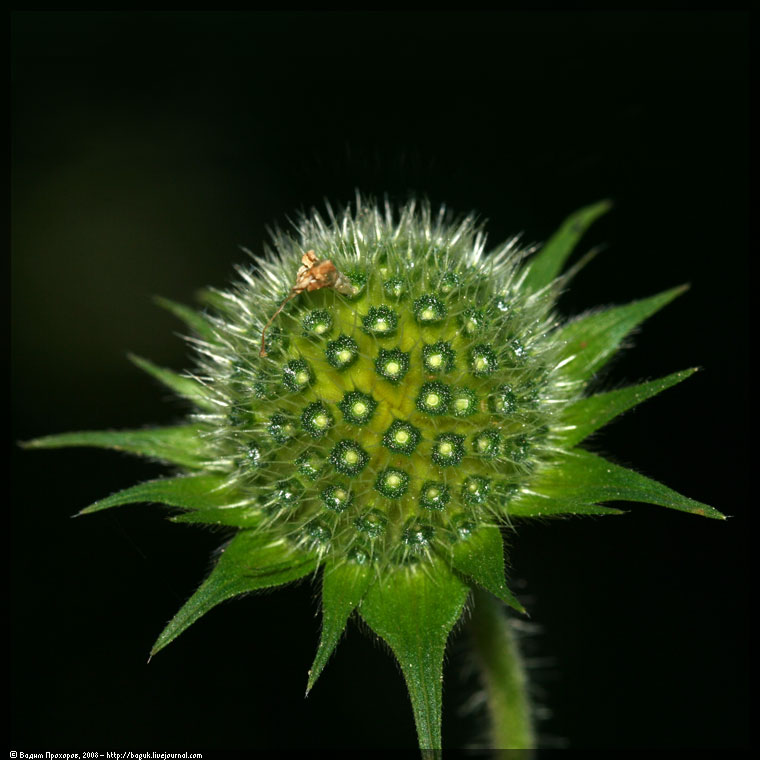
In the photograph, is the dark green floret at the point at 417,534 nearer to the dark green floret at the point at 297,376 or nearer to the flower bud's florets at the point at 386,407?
the flower bud's florets at the point at 386,407

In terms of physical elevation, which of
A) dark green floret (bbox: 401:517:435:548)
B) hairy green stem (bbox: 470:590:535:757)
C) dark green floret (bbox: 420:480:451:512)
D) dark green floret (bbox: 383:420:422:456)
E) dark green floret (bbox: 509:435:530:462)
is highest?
dark green floret (bbox: 383:420:422:456)

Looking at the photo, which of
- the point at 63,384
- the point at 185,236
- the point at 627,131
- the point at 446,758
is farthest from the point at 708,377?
the point at 63,384

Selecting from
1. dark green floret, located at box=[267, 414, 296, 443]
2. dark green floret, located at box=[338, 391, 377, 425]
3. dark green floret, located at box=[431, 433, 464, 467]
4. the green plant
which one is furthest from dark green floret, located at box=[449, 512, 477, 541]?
dark green floret, located at box=[267, 414, 296, 443]

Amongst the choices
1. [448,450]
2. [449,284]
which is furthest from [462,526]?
[449,284]

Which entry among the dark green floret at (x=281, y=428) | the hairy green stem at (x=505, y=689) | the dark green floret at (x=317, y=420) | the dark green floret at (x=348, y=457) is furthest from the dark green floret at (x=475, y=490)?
the hairy green stem at (x=505, y=689)

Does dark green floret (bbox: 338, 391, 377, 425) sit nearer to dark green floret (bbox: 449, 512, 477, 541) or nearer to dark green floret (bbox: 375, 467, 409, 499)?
dark green floret (bbox: 375, 467, 409, 499)

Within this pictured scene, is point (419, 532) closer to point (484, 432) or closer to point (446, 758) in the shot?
point (484, 432)

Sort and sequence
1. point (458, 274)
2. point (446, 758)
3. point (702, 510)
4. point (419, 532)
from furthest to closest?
point (446, 758) < point (458, 274) < point (419, 532) < point (702, 510)
